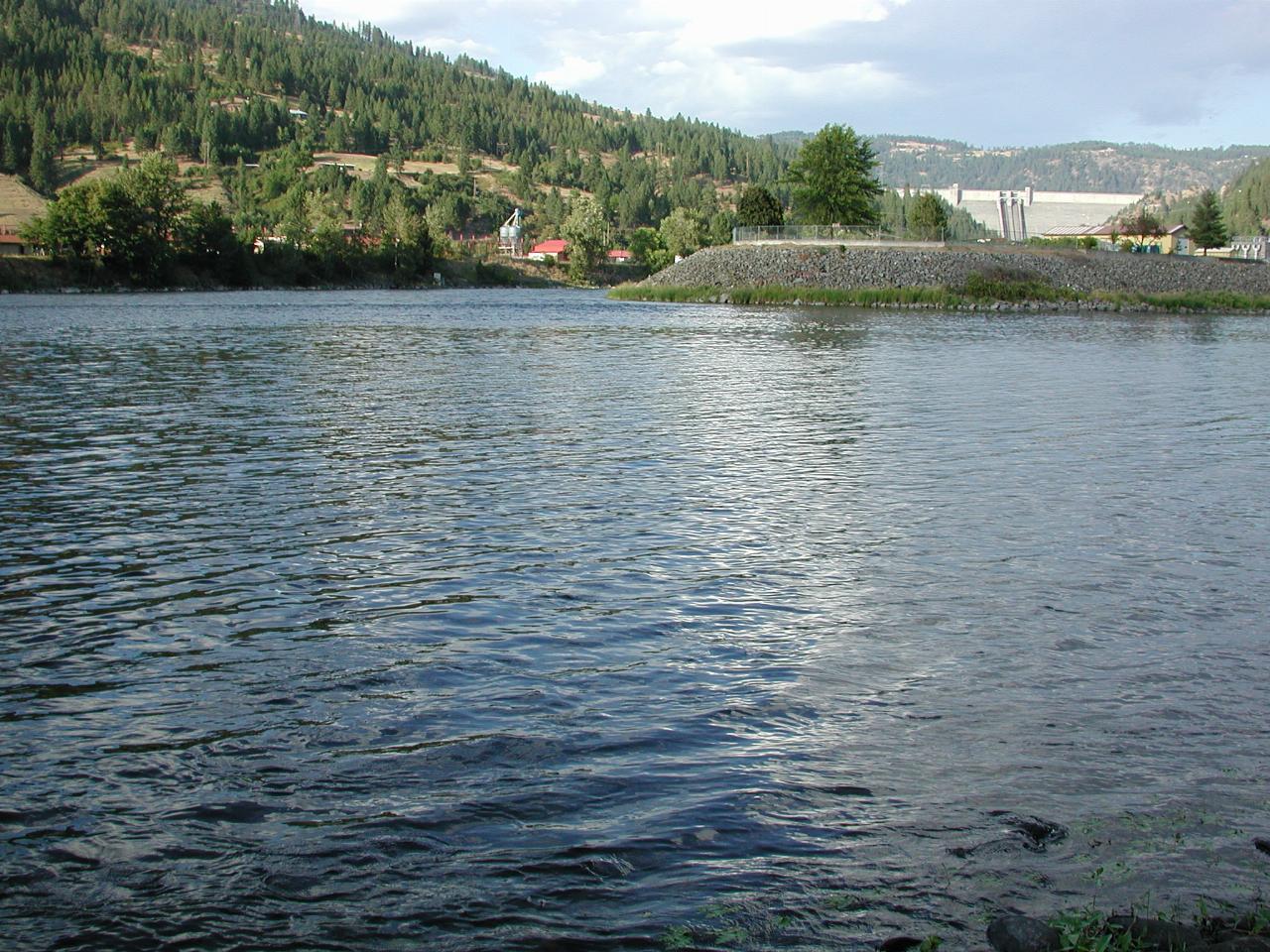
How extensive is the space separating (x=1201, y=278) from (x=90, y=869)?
9673 cm

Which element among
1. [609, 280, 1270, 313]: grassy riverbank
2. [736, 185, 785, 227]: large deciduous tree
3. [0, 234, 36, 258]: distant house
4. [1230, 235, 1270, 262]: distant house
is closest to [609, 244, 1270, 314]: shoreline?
[609, 280, 1270, 313]: grassy riverbank

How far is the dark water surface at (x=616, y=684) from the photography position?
5.91m

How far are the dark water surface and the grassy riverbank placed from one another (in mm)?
61935

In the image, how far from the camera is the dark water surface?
5.91 m

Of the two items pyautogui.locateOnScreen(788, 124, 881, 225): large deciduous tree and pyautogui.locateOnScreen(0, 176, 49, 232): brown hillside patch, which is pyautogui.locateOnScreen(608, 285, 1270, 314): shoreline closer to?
pyautogui.locateOnScreen(788, 124, 881, 225): large deciduous tree

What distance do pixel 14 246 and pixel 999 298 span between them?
9078 cm

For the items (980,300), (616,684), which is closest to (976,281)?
(980,300)

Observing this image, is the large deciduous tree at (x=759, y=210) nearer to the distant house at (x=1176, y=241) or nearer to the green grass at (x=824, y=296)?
the green grass at (x=824, y=296)

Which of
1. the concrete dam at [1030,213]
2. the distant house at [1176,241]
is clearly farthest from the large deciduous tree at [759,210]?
the concrete dam at [1030,213]

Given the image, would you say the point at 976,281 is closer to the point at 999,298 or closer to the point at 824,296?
the point at 999,298

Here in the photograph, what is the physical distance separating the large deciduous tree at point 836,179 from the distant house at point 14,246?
71.9m

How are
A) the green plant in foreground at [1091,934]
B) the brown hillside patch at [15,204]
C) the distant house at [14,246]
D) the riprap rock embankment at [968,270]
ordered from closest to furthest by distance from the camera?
the green plant in foreground at [1091,934], the riprap rock embankment at [968,270], the distant house at [14,246], the brown hillside patch at [15,204]

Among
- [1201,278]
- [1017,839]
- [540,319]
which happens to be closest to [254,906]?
[1017,839]

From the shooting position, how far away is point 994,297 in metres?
82.2
